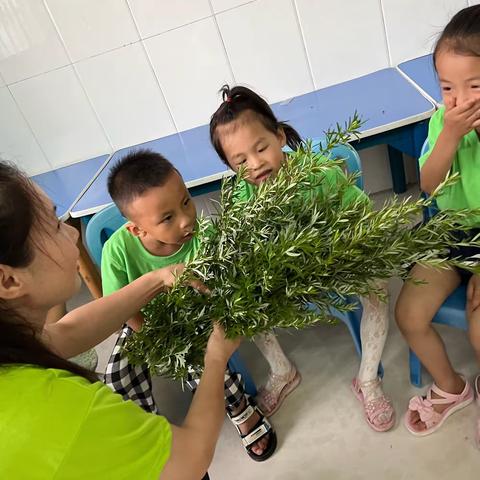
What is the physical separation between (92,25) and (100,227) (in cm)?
118

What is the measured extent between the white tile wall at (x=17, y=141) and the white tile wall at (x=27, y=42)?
0.14m

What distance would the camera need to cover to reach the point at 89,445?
0.60 m

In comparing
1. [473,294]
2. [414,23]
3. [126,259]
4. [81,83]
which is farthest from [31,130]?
[473,294]

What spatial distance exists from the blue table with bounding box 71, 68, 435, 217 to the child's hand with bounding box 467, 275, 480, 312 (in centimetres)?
66

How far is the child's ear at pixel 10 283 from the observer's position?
662mm

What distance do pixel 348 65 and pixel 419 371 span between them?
1503mm

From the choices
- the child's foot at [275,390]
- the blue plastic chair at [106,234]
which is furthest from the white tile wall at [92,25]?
the child's foot at [275,390]

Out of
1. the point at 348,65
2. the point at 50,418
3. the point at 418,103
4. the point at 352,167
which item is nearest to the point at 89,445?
the point at 50,418

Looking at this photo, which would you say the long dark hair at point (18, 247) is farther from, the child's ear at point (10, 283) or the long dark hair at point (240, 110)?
the long dark hair at point (240, 110)

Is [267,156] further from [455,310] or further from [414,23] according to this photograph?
[414,23]

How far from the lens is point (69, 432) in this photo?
1.93 feet

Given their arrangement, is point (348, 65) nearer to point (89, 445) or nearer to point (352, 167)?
point (352, 167)

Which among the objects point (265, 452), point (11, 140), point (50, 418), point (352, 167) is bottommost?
point (265, 452)

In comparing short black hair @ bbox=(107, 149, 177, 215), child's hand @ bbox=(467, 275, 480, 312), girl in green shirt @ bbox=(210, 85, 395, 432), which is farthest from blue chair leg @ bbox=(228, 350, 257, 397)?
child's hand @ bbox=(467, 275, 480, 312)
